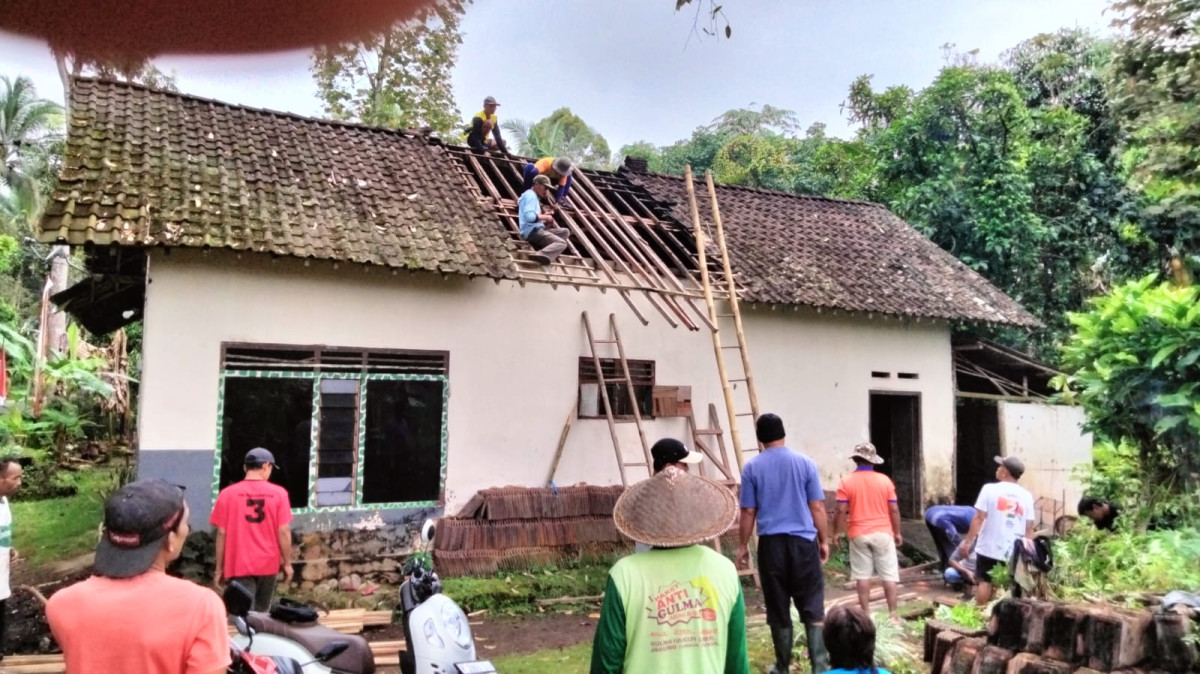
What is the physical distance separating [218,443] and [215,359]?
0.80m

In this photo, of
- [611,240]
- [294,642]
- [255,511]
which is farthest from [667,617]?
[611,240]

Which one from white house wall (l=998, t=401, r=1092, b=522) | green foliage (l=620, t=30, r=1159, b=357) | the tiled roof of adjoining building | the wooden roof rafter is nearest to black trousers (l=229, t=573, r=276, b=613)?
the wooden roof rafter

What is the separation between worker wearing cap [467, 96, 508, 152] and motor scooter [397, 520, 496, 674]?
834cm

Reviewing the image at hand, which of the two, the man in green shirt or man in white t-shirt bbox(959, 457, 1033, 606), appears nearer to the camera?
the man in green shirt

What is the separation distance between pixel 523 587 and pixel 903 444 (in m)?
6.96

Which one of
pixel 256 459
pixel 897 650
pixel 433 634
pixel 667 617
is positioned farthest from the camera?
pixel 897 650

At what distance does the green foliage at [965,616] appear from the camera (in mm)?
5965

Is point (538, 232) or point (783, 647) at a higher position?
point (538, 232)

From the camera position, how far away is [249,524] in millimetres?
5562

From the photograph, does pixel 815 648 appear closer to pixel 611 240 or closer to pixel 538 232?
pixel 538 232

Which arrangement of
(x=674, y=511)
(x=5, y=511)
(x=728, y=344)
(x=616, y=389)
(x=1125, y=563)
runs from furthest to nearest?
(x=728, y=344) → (x=616, y=389) → (x=1125, y=563) → (x=5, y=511) → (x=674, y=511)

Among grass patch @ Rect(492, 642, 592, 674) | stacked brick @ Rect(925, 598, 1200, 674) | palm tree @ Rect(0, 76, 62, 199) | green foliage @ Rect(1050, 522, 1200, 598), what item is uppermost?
palm tree @ Rect(0, 76, 62, 199)

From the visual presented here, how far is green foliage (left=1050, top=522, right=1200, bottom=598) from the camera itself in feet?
18.4

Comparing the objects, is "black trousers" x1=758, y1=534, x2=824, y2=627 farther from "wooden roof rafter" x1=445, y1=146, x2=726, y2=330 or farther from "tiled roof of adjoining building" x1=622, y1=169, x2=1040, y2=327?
"tiled roof of adjoining building" x1=622, y1=169, x2=1040, y2=327
